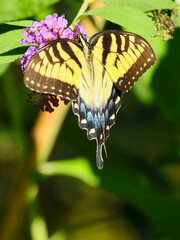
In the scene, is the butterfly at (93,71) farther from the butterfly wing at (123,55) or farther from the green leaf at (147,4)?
the green leaf at (147,4)

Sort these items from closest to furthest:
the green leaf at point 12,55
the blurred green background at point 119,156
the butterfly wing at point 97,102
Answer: the green leaf at point 12,55
the butterfly wing at point 97,102
the blurred green background at point 119,156

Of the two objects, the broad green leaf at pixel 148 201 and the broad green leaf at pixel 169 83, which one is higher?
the broad green leaf at pixel 169 83

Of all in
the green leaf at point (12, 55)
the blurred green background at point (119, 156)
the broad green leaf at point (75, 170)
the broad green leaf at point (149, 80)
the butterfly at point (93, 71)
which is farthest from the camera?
the broad green leaf at point (75, 170)

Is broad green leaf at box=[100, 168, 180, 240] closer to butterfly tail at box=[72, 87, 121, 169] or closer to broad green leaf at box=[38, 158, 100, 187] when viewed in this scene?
broad green leaf at box=[38, 158, 100, 187]

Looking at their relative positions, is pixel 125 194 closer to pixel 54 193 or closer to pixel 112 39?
pixel 112 39

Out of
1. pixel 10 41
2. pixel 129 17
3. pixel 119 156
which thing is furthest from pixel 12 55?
pixel 119 156

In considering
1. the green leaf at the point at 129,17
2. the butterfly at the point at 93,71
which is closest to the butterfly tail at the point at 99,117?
the butterfly at the point at 93,71
